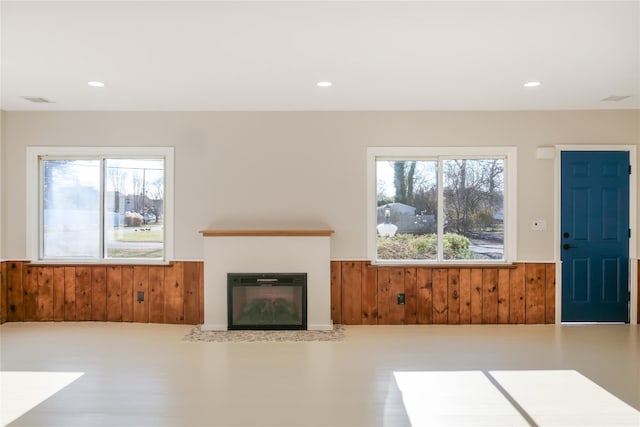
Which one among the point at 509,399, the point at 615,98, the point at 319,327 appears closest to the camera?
the point at 509,399

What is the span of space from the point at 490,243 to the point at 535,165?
3.34 feet

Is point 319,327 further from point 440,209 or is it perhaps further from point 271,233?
point 440,209

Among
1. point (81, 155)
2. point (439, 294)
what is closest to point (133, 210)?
point (81, 155)

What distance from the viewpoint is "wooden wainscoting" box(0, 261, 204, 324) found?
521 centimetres

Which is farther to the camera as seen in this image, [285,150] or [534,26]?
[285,150]

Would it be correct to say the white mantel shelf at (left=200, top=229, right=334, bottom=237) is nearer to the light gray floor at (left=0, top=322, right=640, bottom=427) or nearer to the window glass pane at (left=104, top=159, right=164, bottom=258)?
the window glass pane at (left=104, top=159, right=164, bottom=258)

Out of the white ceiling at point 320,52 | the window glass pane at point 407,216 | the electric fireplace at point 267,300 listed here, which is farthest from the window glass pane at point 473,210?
the electric fireplace at point 267,300

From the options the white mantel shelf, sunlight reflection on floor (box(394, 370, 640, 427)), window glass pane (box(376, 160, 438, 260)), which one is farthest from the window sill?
sunlight reflection on floor (box(394, 370, 640, 427))

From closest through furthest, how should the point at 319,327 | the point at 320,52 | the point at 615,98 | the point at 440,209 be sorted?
the point at 320,52, the point at 615,98, the point at 319,327, the point at 440,209

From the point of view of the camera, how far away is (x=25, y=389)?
3295 mm

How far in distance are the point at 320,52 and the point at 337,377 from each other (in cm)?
247

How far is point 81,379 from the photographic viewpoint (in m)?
3.49

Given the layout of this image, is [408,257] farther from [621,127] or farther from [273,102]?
[621,127]

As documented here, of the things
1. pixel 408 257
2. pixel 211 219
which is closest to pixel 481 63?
pixel 408 257
